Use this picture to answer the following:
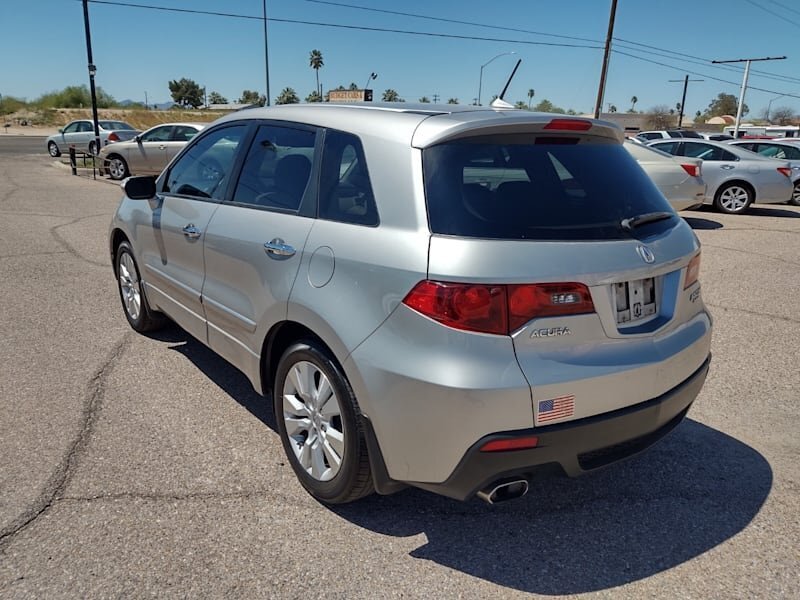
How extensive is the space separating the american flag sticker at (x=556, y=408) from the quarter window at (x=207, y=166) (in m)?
2.29

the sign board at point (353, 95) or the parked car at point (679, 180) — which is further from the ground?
the sign board at point (353, 95)

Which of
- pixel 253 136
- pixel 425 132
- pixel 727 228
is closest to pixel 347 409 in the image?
pixel 425 132

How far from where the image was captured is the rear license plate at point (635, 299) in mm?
2379

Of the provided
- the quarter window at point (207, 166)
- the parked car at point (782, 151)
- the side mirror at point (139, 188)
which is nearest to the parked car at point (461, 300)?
the quarter window at point (207, 166)

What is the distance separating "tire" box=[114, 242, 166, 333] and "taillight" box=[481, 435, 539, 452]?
349 cm

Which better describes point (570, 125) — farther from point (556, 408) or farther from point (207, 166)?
point (207, 166)

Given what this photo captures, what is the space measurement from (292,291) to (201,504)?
3.59ft

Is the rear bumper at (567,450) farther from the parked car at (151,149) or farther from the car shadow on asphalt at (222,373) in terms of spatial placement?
the parked car at (151,149)

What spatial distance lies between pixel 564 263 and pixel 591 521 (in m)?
1.31

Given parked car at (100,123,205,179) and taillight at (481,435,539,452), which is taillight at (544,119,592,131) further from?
parked car at (100,123,205,179)

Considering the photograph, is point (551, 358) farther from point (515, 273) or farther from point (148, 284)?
point (148, 284)

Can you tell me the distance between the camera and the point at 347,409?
2.52 m

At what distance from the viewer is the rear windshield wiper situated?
252 centimetres

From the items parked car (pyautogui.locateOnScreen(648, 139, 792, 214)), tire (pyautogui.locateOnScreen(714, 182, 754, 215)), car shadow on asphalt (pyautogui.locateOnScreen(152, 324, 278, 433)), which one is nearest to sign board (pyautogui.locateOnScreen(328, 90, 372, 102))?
car shadow on asphalt (pyautogui.locateOnScreen(152, 324, 278, 433))
